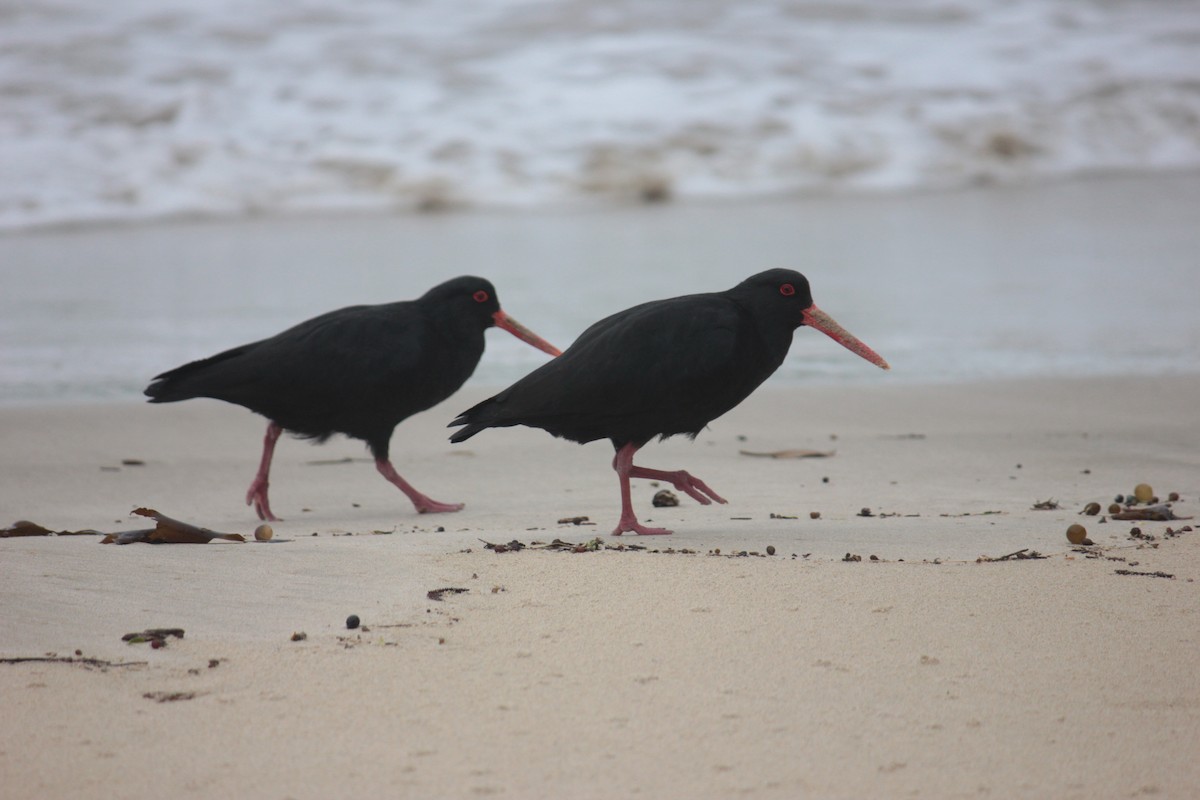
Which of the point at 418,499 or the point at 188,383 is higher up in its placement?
the point at 188,383

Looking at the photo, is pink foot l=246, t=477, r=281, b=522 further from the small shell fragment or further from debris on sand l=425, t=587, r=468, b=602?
the small shell fragment

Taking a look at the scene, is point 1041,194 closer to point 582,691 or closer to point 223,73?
point 223,73

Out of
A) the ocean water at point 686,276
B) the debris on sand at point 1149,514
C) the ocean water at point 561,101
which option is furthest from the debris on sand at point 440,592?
the ocean water at point 561,101

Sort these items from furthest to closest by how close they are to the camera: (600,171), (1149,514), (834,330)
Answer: (600,171)
(834,330)
(1149,514)

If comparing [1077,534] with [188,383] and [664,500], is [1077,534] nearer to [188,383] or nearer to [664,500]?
[664,500]

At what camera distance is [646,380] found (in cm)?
462

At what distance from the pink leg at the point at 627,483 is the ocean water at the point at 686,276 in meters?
3.43

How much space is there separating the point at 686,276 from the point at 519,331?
15.2 ft

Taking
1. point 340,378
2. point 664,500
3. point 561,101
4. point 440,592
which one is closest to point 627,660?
point 440,592

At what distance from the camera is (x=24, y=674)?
9.47 ft

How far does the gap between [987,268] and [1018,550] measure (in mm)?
7936

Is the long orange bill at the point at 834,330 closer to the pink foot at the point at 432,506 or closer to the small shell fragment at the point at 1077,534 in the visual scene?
the small shell fragment at the point at 1077,534

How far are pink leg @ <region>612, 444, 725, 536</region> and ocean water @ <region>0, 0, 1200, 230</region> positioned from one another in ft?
37.6

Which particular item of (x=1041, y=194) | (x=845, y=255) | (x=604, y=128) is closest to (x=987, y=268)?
(x=845, y=255)
